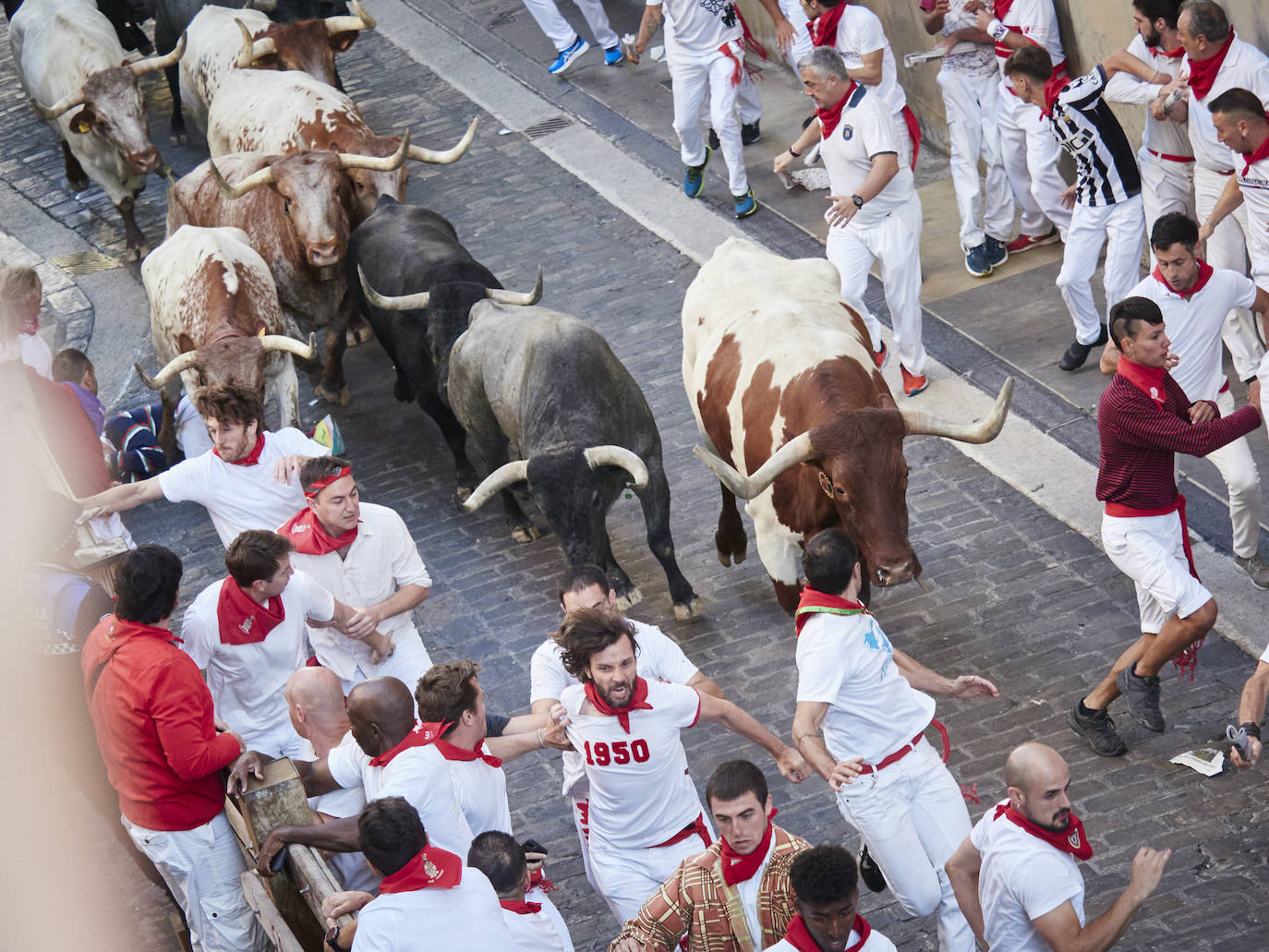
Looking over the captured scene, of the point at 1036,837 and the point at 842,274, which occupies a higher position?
the point at 1036,837

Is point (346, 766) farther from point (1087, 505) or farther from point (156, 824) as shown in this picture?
point (1087, 505)

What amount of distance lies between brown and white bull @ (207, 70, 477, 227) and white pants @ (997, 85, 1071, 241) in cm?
410

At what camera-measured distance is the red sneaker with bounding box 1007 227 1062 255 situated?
39.8ft

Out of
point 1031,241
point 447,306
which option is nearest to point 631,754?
point 447,306

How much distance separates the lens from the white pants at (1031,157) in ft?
36.1

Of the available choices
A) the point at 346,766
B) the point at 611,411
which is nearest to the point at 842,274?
the point at 611,411

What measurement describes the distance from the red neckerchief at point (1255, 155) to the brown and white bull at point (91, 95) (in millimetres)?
10054

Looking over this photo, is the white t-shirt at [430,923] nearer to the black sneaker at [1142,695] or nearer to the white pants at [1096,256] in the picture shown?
the black sneaker at [1142,695]

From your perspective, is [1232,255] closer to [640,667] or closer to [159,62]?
[640,667]

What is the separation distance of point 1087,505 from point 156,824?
5.49 m

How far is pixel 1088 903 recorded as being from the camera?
22.1 ft

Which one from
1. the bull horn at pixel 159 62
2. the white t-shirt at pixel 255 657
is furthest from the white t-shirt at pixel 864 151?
the bull horn at pixel 159 62

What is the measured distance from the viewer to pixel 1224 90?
30.0 ft

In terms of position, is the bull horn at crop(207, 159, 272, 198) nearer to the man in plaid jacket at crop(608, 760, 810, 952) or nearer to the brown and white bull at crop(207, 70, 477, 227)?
the brown and white bull at crop(207, 70, 477, 227)
